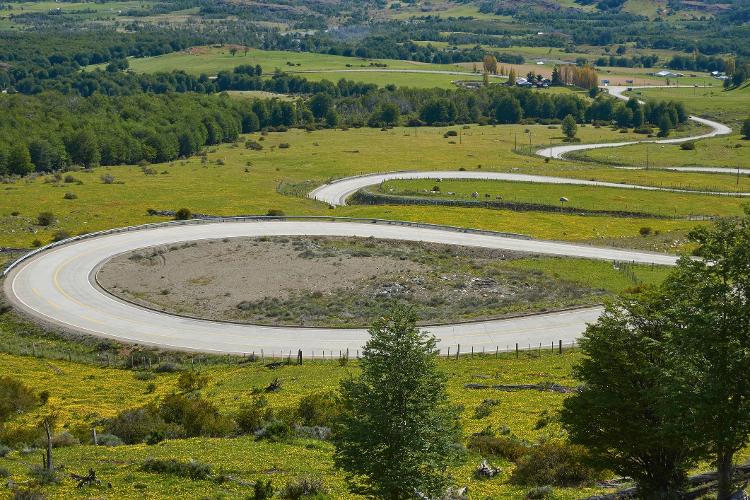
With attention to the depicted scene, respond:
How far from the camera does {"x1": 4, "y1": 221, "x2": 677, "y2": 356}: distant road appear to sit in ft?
214

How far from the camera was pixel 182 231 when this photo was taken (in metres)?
101

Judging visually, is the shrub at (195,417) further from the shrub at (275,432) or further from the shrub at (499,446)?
the shrub at (499,446)

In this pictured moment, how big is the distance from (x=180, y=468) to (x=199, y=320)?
3743 cm

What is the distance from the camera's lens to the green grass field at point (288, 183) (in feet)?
353

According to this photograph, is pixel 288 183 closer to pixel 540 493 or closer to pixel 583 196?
pixel 583 196

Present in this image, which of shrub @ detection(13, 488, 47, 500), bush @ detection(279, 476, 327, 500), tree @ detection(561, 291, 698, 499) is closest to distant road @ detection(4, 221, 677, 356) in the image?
bush @ detection(279, 476, 327, 500)

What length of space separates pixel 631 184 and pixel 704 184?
11.4 metres

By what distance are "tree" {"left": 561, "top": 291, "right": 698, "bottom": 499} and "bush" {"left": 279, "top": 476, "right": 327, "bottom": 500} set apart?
9240mm

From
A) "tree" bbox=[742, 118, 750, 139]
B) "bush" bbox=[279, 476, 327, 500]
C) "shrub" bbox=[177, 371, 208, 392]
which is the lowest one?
"tree" bbox=[742, 118, 750, 139]

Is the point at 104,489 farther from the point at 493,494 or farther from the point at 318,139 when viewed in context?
the point at 318,139

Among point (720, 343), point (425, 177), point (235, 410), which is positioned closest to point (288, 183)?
point (425, 177)

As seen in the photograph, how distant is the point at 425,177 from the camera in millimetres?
144875

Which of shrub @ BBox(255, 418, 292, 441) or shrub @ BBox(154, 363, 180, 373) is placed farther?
shrub @ BBox(154, 363, 180, 373)

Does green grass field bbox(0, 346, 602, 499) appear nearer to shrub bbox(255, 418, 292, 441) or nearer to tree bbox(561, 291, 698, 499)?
shrub bbox(255, 418, 292, 441)
